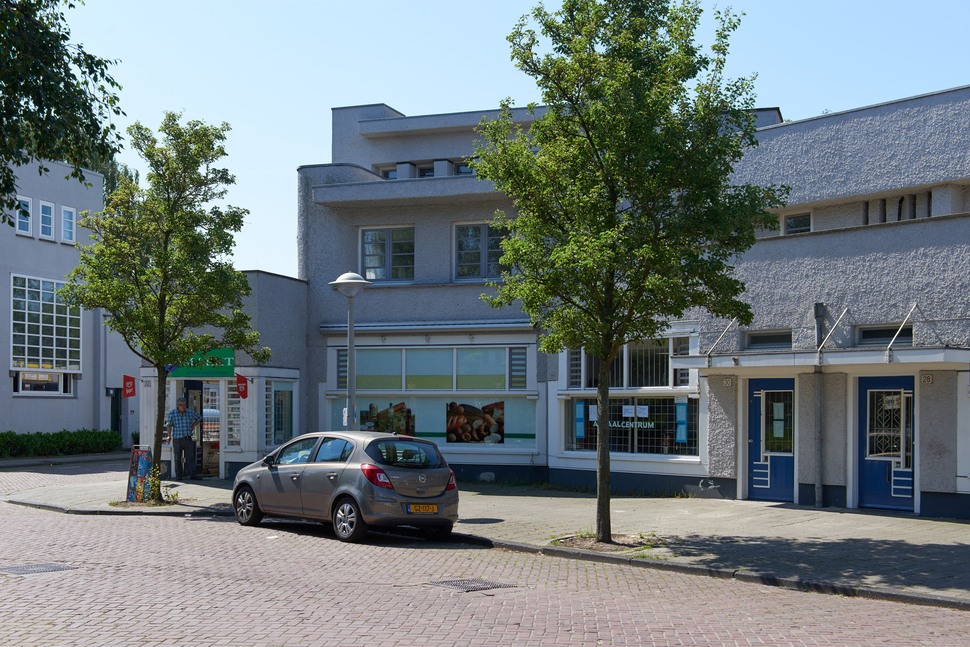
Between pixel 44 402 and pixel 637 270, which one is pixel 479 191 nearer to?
pixel 637 270

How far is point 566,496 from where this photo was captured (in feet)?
59.4

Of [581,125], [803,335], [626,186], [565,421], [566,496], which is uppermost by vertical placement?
[581,125]

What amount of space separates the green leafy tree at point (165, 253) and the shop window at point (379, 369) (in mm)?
4972

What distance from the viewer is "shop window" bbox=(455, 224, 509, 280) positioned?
21.2 m

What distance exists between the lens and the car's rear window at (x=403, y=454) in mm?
12547

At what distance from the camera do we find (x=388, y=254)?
2206 cm

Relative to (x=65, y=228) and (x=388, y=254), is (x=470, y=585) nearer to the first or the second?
(x=388, y=254)

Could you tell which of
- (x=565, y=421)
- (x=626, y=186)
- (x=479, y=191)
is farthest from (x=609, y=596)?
(x=479, y=191)

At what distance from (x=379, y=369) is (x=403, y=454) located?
8.99m

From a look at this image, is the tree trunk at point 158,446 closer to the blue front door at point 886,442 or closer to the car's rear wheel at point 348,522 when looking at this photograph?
the car's rear wheel at point 348,522

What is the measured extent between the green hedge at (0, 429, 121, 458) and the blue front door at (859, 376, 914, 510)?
2636 cm

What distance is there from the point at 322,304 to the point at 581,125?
11374mm

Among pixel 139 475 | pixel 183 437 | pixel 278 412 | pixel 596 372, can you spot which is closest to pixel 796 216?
pixel 596 372

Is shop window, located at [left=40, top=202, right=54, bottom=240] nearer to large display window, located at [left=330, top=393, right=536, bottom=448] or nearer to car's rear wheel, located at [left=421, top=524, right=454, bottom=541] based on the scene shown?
large display window, located at [left=330, top=393, right=536, bottom=448]
